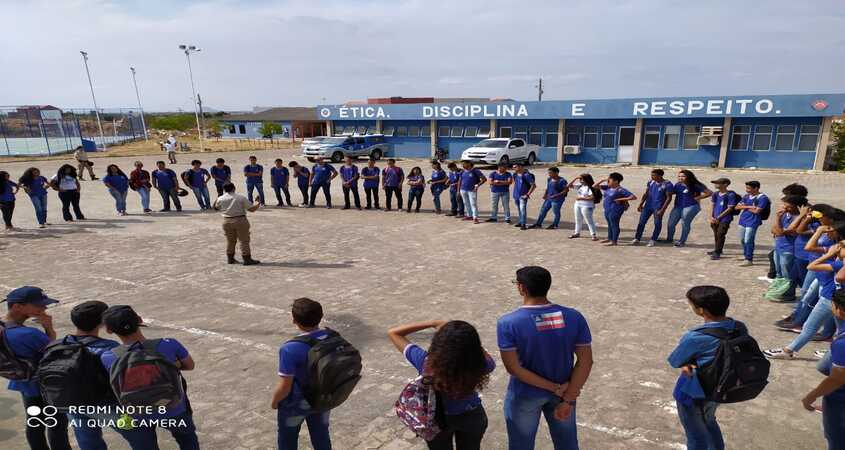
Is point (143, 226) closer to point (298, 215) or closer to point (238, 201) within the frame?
point (298, 215)

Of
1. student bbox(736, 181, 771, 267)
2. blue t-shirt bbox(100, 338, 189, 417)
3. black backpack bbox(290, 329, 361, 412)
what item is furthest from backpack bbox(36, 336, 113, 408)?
student bbox(736, 181, 771, 267)

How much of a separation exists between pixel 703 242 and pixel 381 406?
29.1ft

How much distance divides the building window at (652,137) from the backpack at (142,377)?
93.5ft

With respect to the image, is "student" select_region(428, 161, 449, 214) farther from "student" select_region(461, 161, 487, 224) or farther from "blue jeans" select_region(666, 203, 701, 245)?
"blue jeans" select_region(666, 203, 701, 245)

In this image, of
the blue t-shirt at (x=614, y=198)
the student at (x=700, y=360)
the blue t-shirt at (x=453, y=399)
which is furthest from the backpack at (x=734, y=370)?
the blue t-shirt at (x=614, y=198)

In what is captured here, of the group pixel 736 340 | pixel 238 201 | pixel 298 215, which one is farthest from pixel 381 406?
pixel 298 215

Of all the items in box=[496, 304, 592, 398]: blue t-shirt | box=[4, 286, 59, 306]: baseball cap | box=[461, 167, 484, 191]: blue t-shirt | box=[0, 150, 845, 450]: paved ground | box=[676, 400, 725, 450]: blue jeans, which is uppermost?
box=[4, 286, 59, 306]: baseball cap

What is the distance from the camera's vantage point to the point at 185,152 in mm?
39969

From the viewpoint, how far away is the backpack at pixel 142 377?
2832 mm

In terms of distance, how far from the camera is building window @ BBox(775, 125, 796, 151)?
23.9m

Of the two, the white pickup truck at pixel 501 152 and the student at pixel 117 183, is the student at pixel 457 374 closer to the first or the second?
the student at pixel 117 183

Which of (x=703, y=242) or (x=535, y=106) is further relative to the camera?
(x=535, y=106)

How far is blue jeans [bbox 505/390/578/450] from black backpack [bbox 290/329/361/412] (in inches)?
39.4

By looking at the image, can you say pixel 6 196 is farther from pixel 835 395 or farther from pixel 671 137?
pixel 671 137
